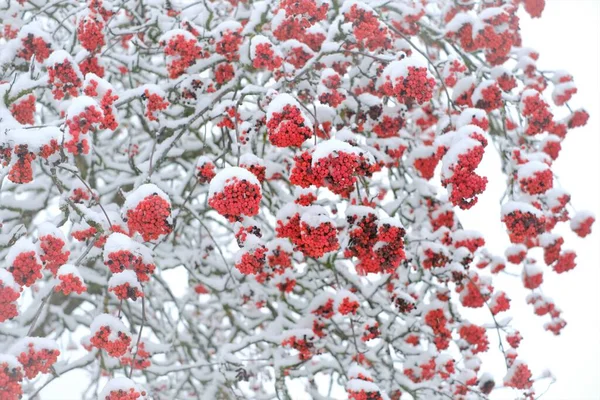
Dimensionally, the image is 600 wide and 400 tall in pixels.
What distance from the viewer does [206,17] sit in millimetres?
4219

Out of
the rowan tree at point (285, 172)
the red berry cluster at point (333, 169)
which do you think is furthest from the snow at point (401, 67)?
the red berry cluster at point (333, 169)

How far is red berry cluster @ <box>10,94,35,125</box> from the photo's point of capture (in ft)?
10.5

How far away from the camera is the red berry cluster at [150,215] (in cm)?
229

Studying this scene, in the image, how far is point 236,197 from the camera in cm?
218

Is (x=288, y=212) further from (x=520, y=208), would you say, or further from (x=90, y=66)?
(x=90, y=66)

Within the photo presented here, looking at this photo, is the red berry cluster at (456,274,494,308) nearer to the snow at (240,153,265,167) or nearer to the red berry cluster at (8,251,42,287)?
the snow at (240,153,265,167)

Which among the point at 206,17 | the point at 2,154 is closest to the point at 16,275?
the point at 2,154

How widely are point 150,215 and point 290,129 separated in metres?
0.73

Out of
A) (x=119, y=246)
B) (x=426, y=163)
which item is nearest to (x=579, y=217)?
(x=426, y=163)

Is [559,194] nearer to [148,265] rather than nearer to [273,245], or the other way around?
[273,245]

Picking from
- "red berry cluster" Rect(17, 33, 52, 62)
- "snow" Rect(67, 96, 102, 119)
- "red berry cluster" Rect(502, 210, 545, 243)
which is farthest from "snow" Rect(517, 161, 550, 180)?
"red berry cluster" Rect(17, 33, 52, 62)

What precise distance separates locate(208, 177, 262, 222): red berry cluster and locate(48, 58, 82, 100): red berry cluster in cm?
123

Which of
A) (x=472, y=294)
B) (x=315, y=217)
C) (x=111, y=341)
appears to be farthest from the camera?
(x=472, y=294)

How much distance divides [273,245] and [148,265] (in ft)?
3.74
